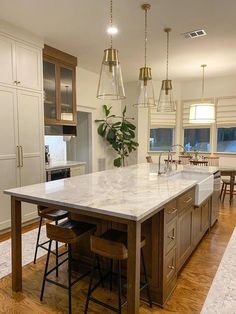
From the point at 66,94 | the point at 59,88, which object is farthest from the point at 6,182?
the point at 66,94

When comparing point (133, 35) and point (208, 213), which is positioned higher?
point (133, 35)

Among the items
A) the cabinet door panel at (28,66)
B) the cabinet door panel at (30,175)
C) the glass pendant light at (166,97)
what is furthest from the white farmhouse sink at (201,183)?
the cabinet door panel at (28,66)

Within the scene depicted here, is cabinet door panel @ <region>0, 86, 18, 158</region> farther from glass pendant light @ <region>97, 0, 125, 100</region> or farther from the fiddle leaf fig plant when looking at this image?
the fiddle leaf fig plant

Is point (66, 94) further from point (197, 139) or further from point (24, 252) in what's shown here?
point (197, 139)

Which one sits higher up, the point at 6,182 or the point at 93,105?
the point at 93,105

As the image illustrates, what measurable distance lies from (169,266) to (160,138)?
5.47 metres

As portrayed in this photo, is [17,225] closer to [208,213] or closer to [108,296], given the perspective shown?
[108,296]

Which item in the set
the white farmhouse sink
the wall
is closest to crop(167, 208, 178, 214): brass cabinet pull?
the white farmhouse sink

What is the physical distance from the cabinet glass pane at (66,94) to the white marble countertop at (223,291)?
358cm

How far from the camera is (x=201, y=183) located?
289cm

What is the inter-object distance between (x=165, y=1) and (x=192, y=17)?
1.94ft

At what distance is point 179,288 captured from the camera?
2342 mm

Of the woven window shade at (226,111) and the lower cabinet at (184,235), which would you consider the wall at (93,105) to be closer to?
the woven window shade at (226,111)

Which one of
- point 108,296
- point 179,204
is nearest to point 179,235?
point 179,204
